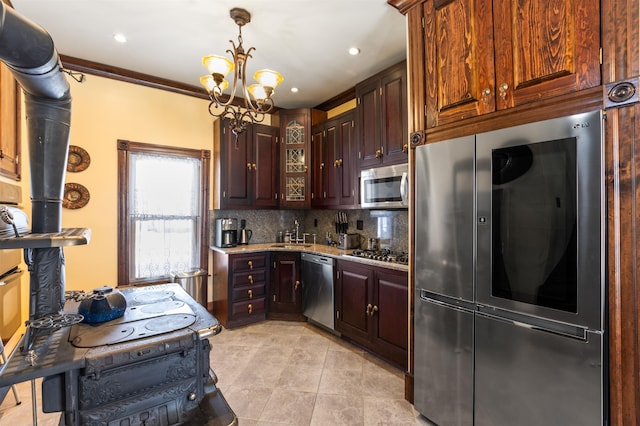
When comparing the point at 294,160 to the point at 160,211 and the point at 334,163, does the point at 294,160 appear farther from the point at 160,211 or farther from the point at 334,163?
the point at 160,211

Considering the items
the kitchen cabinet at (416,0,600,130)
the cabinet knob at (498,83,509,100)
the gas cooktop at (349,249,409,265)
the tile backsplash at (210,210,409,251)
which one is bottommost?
the gas cooktop at (349,249,409,265)


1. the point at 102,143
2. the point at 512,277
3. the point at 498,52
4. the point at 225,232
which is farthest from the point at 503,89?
the point at 102,143

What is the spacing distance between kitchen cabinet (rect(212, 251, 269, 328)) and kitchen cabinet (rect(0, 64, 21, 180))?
193 cm

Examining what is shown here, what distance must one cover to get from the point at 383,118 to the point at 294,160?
4.95 ft

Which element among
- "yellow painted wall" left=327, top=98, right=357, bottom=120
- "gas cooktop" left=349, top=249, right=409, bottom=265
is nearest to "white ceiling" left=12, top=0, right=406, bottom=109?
"yellow painted wall" left=327, top=98, right=357, bottom=120

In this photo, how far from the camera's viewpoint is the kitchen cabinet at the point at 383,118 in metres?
2.71

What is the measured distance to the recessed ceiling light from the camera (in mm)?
2533

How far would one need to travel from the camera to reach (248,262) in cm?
347

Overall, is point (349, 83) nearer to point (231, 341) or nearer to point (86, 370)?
point (231, 341)

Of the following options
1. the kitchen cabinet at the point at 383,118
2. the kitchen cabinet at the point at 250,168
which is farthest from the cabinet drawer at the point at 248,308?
the kitchen cabinet at the point at 383,118

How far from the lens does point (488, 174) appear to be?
1.58 meters

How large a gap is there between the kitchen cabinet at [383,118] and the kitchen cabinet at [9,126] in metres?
2.91

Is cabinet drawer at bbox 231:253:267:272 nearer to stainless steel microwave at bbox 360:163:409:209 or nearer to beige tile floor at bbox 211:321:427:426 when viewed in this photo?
beige tile floor at bbox 211:321:427:426

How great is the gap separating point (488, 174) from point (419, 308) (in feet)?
3.10
